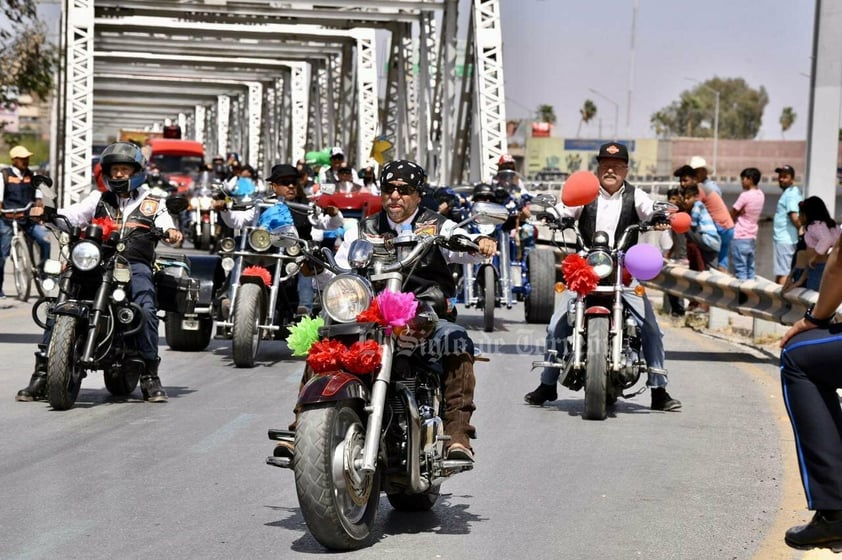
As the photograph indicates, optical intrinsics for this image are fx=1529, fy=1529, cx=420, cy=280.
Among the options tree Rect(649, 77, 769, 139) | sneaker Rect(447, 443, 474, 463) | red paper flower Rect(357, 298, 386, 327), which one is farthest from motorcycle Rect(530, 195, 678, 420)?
tree Rect(649, 77, 769, 139)

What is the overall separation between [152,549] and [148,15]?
41041 millimetres

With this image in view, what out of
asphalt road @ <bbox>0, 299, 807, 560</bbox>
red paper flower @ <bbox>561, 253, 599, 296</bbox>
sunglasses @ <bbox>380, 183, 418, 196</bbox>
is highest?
sunglasses @ <bbox>380, 183, 418, 196</bbox>

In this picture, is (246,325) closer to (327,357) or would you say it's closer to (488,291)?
(488,291)

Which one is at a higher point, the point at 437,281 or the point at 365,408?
the point at 437,281

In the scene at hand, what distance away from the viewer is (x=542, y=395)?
1107cm

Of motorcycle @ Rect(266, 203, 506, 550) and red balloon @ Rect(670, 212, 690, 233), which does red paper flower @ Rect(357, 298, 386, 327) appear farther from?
red balloon @ Rect(670, 212, 690, 233)

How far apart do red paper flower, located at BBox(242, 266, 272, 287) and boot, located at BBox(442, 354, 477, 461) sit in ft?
22.0

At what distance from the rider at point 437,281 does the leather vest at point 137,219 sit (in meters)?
4.00

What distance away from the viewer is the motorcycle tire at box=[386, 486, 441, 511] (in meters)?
6.98

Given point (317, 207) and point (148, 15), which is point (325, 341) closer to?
point (317, 207)

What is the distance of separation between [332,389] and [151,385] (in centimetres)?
513

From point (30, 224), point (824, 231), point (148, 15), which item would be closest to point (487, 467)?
point (824, 231)

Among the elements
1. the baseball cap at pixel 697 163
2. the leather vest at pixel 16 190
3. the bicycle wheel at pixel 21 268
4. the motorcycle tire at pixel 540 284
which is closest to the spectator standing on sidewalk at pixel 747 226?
the baseball cap at pixel 697 163

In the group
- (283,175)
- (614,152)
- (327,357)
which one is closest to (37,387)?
(283,175)
